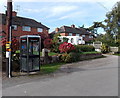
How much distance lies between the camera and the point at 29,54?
7574 millimetres

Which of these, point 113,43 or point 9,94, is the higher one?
point 113,43

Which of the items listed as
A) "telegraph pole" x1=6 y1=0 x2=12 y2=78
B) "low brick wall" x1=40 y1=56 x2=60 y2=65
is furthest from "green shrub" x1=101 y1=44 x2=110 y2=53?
"telegraph pole" x1=6 y1=0 x2=12 y2=78

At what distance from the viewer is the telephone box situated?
24.5 ft

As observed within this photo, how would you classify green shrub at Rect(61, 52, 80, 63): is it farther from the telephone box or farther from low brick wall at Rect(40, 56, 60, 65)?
the telephone box

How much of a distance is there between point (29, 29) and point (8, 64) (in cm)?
2415

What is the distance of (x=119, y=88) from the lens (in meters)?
5.20

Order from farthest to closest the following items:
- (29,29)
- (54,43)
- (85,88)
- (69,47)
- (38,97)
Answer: (29,29) < (54,43) < (69,47) < (85,88) < (38,97)

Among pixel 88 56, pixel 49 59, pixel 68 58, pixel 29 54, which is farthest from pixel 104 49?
pixel 29 54

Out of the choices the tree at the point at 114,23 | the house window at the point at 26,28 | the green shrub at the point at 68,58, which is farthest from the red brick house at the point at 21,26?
the green shrub at the point at 68,58

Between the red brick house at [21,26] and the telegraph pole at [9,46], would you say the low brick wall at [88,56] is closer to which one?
the telegraph pole at [9,46]

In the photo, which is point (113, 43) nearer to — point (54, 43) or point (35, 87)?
point (54, 43)

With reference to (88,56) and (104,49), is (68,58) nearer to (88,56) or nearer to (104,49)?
(88,56)

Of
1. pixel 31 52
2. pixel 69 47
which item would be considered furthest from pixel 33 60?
pixel 69 47

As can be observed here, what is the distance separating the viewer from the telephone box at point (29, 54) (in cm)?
748
